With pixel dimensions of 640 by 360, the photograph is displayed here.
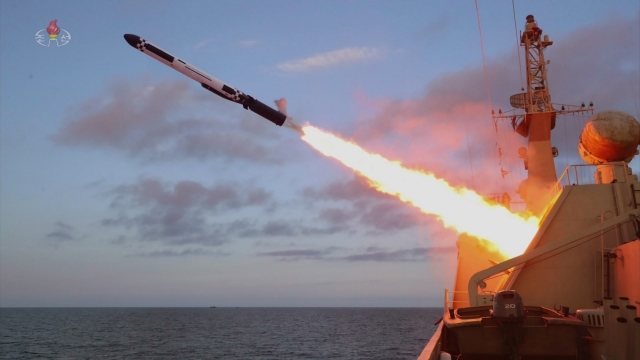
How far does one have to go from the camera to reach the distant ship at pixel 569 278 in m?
13.2

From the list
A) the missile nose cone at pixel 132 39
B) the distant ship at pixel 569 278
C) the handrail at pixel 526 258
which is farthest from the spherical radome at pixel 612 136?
the missile nose cone at pixel 132 39

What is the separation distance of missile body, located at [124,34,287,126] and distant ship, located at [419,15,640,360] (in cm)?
1069

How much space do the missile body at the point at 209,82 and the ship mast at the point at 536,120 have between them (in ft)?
46.0

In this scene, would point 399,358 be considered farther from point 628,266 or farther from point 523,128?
point 628,266

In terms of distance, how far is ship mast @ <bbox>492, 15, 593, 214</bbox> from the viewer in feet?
95.9

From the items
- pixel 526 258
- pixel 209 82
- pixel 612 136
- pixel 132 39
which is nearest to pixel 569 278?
pixel 526 258

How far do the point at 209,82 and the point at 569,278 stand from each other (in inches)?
660

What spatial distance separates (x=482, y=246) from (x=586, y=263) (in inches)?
238

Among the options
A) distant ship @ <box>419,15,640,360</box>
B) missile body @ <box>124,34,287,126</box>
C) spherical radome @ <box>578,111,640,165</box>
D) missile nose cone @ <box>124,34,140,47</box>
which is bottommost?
distant ship @ <box>419,15,640,360</box>

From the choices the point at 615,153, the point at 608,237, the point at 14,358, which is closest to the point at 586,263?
the point at 608,237

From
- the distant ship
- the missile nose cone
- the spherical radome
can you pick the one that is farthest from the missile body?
the spherical radome

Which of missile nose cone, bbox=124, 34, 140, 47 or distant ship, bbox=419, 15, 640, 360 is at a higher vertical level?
missile nose cone, bbox=124, 34, 140, 47

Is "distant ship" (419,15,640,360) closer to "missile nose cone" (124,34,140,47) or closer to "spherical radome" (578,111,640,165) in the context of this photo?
"spherical radome" (578,111,640,165)

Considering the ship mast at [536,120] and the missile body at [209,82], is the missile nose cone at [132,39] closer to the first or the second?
the missile body at [209,82]
